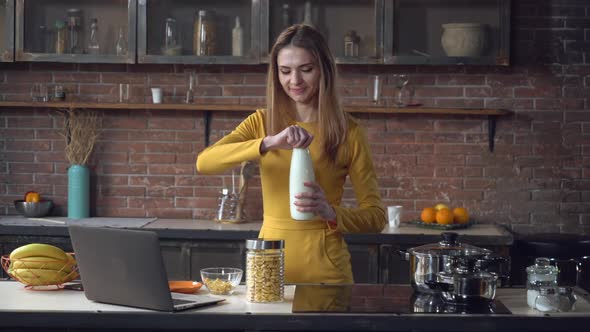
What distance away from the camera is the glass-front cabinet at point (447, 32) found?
469 cm

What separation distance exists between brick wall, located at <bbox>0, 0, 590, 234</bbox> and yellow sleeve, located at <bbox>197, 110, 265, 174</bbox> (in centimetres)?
→ 183

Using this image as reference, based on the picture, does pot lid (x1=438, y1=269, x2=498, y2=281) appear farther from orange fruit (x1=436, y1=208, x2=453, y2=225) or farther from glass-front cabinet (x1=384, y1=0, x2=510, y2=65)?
glass-front cabinet (x1=384, y1=0, x2=510, y2=65)

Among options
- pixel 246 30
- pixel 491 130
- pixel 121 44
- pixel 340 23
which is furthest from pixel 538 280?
pixel 121 44

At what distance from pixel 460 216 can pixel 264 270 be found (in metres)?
2.42

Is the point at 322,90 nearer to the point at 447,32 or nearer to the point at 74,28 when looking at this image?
the point at 447,32

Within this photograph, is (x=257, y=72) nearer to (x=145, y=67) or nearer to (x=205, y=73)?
(x=205, y=73)

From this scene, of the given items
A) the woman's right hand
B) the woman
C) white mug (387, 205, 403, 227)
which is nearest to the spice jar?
the woman's right hand

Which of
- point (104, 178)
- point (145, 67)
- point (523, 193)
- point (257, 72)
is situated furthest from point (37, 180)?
point (523, 193)

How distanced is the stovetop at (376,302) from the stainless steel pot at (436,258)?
2.1 inches

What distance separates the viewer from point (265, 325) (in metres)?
2.26

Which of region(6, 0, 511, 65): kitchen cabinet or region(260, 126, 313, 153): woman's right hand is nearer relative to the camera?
region(260, 126, 313, 153): woman's right hand

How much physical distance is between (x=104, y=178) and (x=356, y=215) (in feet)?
8.26

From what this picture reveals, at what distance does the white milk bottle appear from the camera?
2604 mm

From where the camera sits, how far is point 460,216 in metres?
4.66
